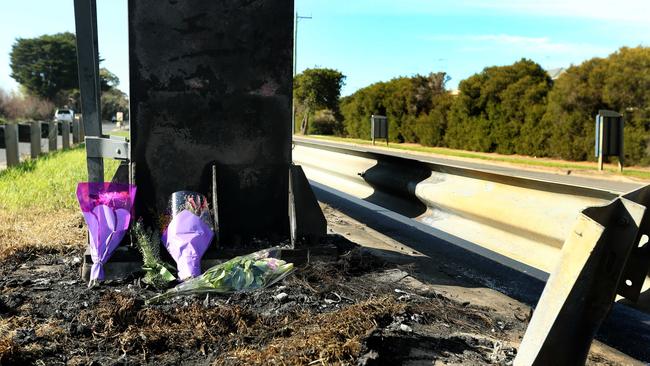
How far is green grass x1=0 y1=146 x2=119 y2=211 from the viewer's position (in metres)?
7.13

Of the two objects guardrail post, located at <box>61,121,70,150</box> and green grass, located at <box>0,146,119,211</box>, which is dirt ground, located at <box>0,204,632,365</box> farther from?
guardrail post, located at <box>61,121,70,150</box>

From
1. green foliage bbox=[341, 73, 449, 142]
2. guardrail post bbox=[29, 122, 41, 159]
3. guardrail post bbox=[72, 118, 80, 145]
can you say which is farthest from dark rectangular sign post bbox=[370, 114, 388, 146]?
guardrail post bbox=[29, 122, 41, 159]

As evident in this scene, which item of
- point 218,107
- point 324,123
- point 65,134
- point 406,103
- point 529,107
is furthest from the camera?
point 324,123

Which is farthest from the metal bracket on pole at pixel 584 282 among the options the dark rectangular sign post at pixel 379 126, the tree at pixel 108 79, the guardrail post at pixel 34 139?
the tree at pixel 108 79

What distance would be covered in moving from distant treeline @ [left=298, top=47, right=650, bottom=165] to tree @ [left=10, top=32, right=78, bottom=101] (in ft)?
252

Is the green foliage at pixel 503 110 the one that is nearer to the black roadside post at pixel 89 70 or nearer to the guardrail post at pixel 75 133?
the guardrail post at pixel 75 133

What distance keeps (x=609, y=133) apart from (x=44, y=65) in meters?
99.9

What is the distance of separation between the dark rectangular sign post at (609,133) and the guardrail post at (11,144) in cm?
1612

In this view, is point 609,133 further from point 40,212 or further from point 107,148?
point 107,148

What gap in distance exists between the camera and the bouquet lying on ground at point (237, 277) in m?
3.56

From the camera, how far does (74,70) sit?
336ft

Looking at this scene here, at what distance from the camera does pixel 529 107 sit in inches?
1019

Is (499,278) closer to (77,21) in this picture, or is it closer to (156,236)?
(156,236)

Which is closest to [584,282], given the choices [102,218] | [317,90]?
[102,218]
